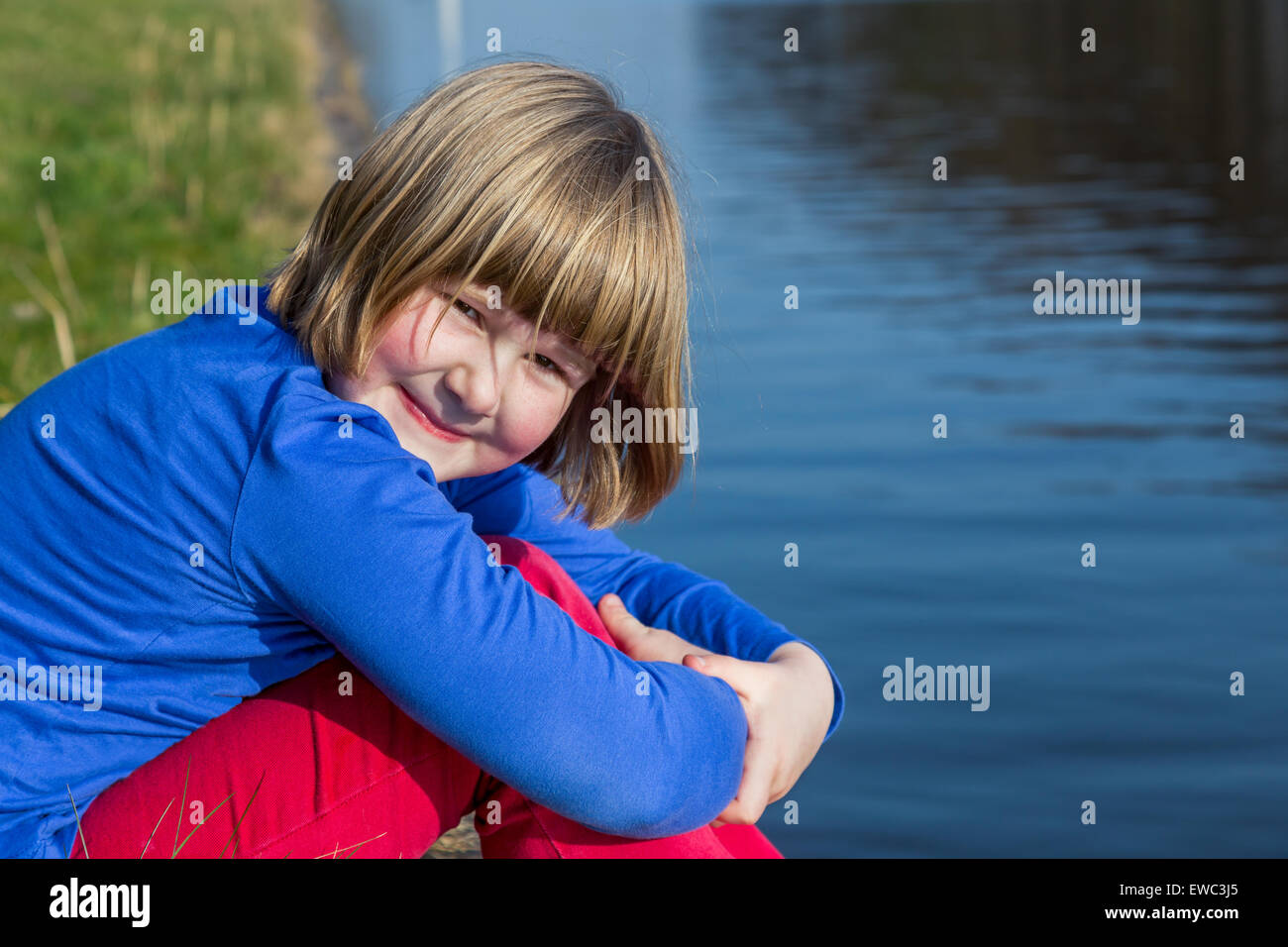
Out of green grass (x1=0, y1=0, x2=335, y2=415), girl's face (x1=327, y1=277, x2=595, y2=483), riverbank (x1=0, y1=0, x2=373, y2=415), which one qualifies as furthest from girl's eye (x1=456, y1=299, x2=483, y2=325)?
green grass (x1=0, y1=0, x2=335, y2=415)

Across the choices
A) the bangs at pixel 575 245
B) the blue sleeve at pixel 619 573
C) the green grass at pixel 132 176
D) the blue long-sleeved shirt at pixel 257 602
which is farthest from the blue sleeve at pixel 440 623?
the green grass at pixel 132 176

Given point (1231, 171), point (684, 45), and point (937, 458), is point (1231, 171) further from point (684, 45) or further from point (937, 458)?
point (684, 45)

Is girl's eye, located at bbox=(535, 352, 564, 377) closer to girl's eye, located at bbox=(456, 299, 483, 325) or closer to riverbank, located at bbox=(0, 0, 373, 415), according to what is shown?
girl's eye, located at bbox=(456, 299, 483, 325)

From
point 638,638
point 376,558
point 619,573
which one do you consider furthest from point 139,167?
point 376,558

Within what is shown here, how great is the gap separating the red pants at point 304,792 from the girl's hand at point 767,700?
11cm

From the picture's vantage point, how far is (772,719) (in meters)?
1.98

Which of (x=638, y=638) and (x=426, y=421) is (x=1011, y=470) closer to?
(x=638, y=638)

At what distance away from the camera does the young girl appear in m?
1.65

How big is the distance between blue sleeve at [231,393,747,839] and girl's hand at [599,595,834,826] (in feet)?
0.63

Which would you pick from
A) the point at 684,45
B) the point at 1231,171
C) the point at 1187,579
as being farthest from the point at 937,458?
the point at 684,45

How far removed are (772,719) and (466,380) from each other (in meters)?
0.59

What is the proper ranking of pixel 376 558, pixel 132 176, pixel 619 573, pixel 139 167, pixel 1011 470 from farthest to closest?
pixel 139 167 → pixel 132 176 → pixel 1011 470 → pixel 619 573 → pixel 376 558

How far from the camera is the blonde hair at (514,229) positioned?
5.88ft
